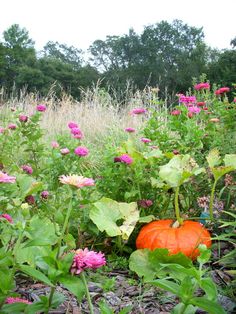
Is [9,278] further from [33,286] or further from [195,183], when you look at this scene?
[195,183]

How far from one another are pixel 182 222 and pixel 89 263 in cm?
128

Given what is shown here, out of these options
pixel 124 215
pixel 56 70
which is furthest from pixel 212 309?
pixel 56 70

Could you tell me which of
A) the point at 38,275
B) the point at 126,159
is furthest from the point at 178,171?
the point at 38,275

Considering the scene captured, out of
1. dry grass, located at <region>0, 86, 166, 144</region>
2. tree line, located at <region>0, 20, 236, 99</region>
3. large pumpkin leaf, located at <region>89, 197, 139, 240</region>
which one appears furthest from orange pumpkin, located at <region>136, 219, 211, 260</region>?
tree line, located at <region>0, 20, 236, 99</region>

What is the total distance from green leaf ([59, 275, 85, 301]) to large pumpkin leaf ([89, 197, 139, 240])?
868 millimetres

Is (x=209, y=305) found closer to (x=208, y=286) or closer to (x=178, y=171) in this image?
(x=208, y=286)

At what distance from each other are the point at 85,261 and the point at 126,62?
1501 inches

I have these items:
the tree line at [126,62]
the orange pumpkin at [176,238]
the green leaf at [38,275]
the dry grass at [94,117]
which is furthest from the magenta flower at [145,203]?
the tree line at [126,62]

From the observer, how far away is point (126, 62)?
38.4 m

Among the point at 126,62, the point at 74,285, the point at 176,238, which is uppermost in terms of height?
the point at 126,62

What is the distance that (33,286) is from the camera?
6.03ft

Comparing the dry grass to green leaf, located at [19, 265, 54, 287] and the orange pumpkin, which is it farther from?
green leaf, located at [19, 265, 54, 287]

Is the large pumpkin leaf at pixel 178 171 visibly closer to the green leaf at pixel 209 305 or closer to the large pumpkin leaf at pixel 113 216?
the large pumpkin leaf at pixel 113 216

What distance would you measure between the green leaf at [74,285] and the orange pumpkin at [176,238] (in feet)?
3.44
